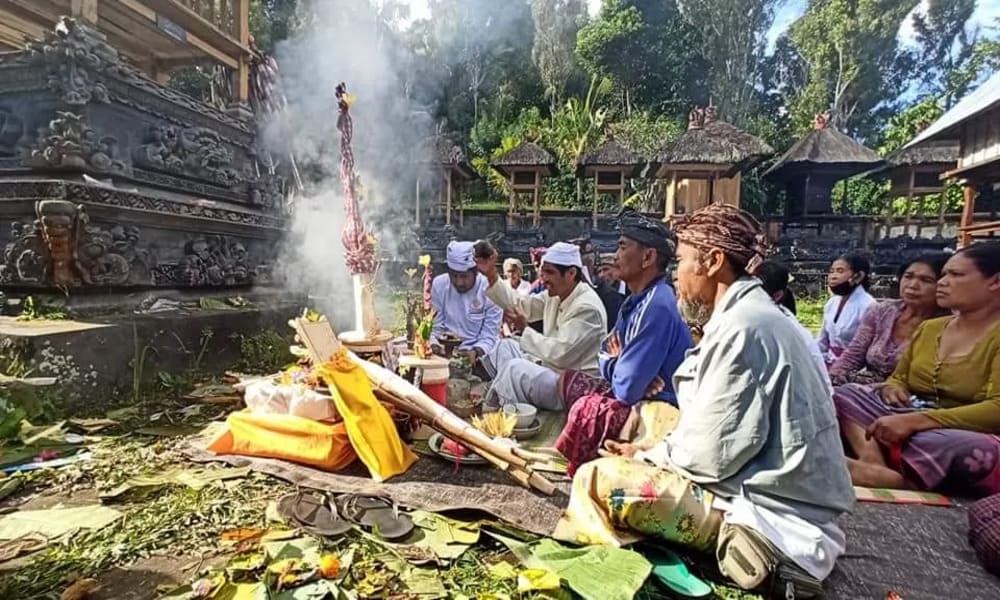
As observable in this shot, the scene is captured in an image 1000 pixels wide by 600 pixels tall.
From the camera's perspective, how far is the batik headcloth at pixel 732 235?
2.37 meters

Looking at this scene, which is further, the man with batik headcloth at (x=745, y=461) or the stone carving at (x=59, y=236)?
the stone carving at (x=59, y=236)

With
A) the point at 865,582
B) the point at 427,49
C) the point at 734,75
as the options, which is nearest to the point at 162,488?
the point at 865,582

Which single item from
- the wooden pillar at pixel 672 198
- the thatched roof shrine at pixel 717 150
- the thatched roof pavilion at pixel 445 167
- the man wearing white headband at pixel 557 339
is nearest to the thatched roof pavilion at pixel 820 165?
the thatched roof shrine at pixel 717 150

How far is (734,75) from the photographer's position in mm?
30750

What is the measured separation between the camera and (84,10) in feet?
21.2

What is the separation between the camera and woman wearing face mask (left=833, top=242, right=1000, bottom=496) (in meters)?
3.16

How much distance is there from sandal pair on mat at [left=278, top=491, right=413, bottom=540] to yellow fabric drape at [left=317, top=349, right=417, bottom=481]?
35cm

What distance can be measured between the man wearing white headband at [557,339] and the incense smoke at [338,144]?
2.06 metres

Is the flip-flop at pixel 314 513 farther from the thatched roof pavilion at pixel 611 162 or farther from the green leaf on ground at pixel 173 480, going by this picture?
the thatched roof pavilion at pixel 611 162

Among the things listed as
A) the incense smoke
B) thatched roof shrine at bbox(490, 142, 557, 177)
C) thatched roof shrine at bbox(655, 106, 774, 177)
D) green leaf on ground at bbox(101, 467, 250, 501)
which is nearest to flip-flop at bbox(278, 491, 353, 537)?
green leaf on ground at bbox(101, 467, 250, 501)

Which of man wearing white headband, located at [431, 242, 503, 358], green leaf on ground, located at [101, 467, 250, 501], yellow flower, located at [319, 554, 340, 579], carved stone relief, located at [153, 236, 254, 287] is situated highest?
carved stone relief, located at [153, 236, 254, 287]

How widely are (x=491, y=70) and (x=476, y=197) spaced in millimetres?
9459

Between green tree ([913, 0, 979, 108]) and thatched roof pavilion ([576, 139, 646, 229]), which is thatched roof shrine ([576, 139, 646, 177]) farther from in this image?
green tree ([913, 0, 979, 108])

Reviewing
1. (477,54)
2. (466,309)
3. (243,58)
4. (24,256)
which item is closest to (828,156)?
(466,309)
